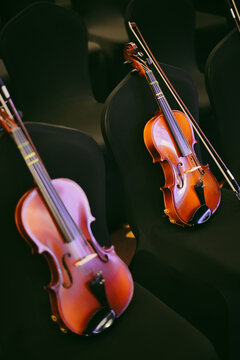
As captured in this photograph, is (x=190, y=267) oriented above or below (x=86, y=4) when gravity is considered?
below

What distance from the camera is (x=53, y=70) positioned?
1.96m

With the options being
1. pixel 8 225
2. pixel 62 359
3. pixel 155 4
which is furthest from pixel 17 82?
pixel 62 359

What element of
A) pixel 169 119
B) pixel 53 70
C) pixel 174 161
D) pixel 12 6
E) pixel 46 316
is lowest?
pixel 46 316

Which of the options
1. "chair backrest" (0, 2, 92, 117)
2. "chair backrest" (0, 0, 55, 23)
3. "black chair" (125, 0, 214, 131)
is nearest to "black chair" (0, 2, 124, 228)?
"chair backrest" (0, 2, 92, 117)

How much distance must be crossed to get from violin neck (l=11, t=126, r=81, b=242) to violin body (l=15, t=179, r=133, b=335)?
0.02 metres

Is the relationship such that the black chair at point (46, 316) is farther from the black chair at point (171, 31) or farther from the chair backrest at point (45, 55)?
the black chair at point (171, 31)

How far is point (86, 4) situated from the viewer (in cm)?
268

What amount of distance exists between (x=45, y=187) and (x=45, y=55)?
4.05ft

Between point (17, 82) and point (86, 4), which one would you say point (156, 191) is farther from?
point (86, 4)

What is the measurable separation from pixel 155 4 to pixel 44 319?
168 centimetres

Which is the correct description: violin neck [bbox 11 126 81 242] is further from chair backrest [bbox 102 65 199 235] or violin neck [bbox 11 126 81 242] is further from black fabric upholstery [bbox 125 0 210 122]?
black fabric upholstery [bbox 125 0 210 122]

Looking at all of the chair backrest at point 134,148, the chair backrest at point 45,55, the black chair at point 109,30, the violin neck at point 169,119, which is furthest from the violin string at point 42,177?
the black chair at point 109,30

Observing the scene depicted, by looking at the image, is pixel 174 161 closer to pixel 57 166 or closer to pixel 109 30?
pixel 57 166

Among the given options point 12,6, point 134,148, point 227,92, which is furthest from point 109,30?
point 134,148
